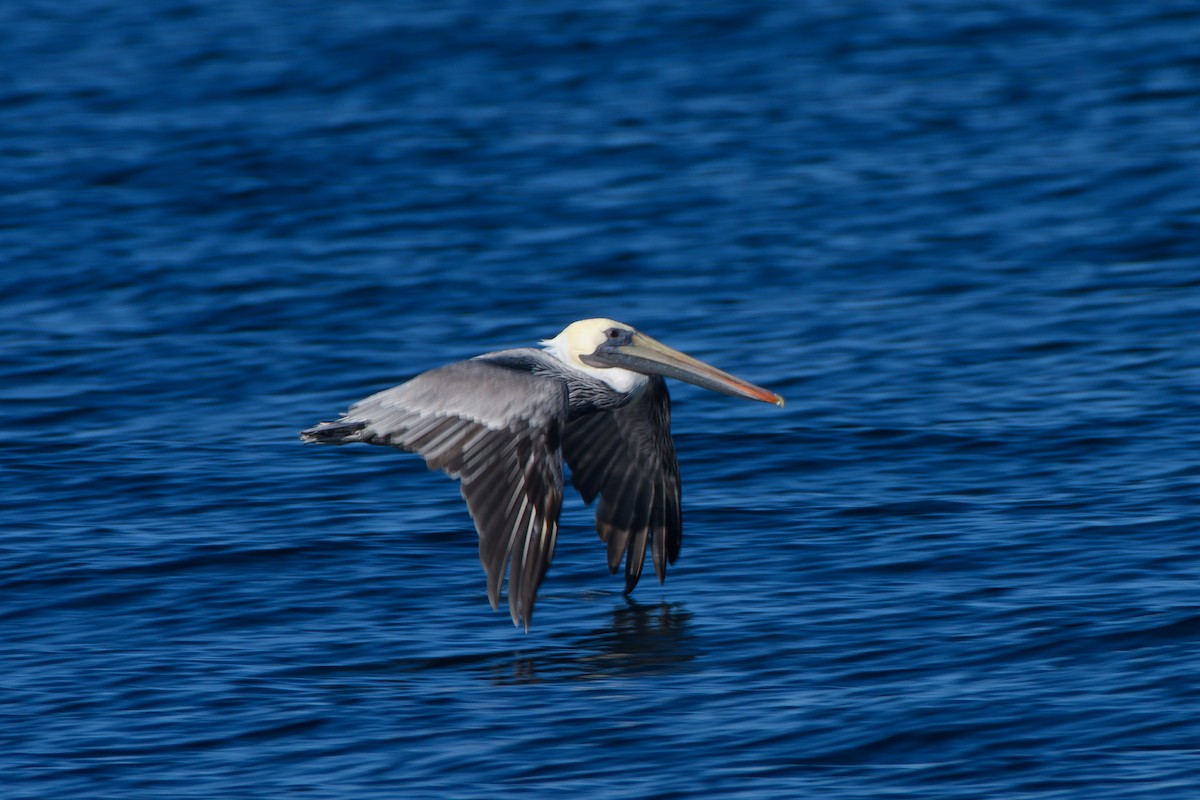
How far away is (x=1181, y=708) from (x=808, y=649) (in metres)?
1.64

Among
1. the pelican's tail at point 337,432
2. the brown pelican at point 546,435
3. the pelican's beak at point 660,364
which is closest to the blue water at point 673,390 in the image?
the brown pelican at point 546,435

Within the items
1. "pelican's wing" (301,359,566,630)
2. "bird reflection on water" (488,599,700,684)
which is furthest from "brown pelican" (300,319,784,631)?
"bird reflection on water" (488,599,700,684)

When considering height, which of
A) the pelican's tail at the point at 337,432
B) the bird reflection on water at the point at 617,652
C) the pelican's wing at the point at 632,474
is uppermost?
the pelican's tail at the point at 337,432

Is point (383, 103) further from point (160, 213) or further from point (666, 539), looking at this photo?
Answer: point (666, 539)

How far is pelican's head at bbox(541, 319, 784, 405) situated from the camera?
388 inches

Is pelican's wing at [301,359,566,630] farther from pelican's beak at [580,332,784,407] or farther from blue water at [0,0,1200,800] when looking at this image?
pelican's beak at [580,332,784,407]

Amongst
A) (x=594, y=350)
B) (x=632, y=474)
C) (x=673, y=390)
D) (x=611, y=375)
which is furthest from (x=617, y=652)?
(x=673, y=390)

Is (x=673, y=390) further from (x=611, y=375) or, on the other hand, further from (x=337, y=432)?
(x=337, y=432)

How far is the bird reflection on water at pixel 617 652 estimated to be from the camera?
825cm

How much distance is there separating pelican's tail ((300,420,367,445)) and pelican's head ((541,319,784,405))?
48.9 inches

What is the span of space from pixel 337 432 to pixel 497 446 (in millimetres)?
1086

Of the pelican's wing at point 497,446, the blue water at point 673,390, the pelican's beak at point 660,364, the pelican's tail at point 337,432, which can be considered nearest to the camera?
the blue water at point 673,390

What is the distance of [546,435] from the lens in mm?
8734

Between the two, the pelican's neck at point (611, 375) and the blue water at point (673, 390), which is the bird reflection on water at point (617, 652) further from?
the pelican's neck at point (611, 375)
